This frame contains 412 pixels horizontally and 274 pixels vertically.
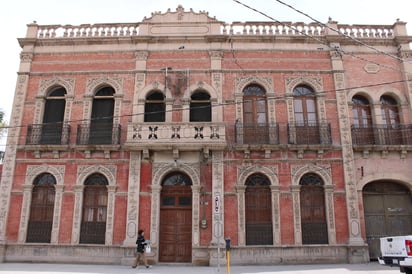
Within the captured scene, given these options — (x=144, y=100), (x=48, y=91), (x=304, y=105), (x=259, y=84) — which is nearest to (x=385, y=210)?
(x=304, y=105)

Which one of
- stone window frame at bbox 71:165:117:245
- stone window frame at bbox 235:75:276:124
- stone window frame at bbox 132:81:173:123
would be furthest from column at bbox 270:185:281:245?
stone window frame at bbox 71:165:117:245

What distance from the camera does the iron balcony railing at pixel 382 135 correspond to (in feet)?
49.4

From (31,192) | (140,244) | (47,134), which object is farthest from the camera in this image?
(47,134)

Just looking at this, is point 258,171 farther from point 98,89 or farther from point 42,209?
point 42,209

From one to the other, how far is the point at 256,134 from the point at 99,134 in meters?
7.09

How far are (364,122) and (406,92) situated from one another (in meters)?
2.43

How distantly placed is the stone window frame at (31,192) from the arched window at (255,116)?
8.35 metres

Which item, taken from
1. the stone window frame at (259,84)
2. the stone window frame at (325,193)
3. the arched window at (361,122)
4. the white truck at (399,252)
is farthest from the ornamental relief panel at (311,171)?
the white truck at (399,252)

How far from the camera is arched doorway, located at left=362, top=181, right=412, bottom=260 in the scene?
1453 cm

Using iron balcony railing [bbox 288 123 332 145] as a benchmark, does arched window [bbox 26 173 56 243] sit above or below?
below

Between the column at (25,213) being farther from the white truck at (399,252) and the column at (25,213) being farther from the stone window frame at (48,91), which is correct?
the white truck at (399,252)

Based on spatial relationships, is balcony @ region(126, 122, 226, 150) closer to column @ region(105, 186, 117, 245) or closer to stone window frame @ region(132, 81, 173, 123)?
stone window frame @ region(132, 81, 173, 123)

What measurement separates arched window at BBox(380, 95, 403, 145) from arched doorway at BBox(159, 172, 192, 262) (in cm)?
912

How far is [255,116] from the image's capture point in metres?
15.6
